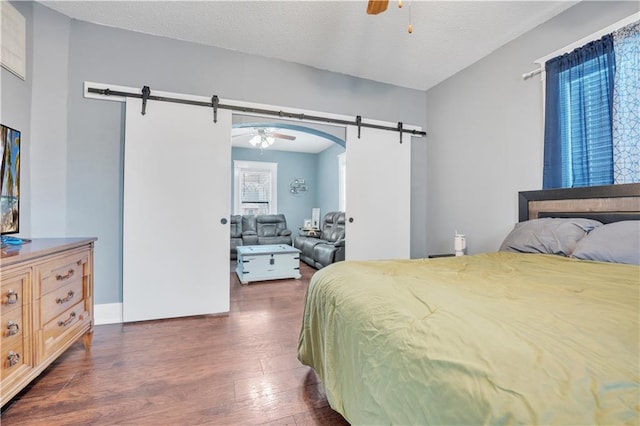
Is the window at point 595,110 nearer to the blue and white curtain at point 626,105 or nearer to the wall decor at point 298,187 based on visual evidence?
the blue and white curtain at point 626,105

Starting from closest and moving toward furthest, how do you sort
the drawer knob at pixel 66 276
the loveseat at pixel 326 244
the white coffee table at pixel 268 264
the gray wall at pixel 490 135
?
1. the drawer knob at pixel 66 276
2. the gray wall at pixel 490 135
3. the white coffee table at pixel 268 264
4. the loveseat at pixel 326 244

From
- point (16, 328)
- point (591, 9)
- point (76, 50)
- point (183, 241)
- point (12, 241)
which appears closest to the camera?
point (16, 328)

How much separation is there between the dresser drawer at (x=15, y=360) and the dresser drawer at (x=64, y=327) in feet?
0.34

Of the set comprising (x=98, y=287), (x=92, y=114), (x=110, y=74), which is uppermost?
(x=110, y=74)

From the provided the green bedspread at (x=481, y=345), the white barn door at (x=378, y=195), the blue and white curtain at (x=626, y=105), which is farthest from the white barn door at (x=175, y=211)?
the blue and white curtain at (x=626, y=105)

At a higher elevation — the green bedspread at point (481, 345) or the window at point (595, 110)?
the window at point (595, 110)

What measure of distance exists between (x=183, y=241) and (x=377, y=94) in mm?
2877

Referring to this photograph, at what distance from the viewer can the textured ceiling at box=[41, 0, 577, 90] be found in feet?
7.39

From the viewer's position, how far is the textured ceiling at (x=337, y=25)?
7.39ft

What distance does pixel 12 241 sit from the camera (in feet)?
5.27

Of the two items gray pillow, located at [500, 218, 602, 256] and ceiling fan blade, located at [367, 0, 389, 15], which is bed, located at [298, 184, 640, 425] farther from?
ceiling fan blade, located at [367, 0, 389, 15]

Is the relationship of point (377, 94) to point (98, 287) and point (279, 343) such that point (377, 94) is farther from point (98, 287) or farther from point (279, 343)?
point (98, 287)

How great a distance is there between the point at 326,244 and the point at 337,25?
3.23m

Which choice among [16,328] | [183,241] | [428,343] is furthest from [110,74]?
[428,343]
